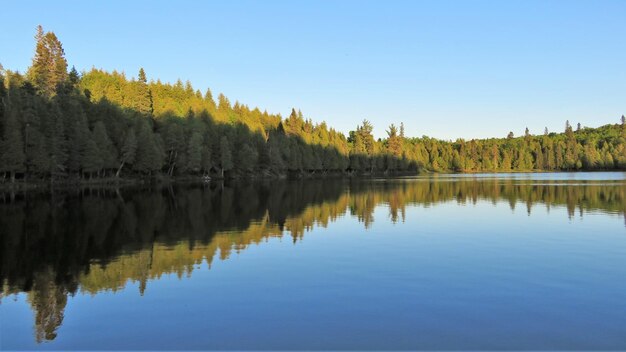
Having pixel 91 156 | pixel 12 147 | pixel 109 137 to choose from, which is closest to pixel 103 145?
pixel 91 156

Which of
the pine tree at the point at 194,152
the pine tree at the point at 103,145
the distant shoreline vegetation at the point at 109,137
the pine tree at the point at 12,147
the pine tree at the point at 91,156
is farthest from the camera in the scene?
the pine tree at the point at 194,152

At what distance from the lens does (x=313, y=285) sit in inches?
740

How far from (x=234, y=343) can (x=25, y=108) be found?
287 ft

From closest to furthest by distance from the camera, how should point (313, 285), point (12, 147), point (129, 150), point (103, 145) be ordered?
point (313, 285) → point (12, 147) → point (103, 145) → point (129, 150)

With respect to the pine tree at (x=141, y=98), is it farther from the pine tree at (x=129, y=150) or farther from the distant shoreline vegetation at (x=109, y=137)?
the pine tree at (x=129, y=150)

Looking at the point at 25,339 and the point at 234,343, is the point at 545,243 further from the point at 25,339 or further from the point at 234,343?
the point at 25,339

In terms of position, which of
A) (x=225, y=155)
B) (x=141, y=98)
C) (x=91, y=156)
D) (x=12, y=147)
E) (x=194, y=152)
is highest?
(x=141, y=98)

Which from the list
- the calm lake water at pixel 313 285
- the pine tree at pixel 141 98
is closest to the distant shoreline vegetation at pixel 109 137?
the pine tree at pixel 141 98

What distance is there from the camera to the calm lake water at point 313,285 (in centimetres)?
1318

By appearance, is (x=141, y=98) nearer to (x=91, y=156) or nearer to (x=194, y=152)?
(x=194, y=152)

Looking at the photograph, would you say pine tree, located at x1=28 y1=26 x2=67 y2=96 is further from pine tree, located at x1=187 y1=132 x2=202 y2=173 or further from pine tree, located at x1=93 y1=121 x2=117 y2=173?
pine tree, located at x1=187 y1=132 x2=202 y2=173

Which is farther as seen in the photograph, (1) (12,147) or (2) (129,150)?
(2) (129,150)

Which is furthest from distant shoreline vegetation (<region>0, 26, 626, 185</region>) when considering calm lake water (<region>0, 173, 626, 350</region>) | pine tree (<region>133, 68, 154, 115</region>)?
calm lake water (<region>0, 173, 626, 350</region>)

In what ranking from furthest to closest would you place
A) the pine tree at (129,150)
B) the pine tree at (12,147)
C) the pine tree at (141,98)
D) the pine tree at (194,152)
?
the pine tree at (141,98) < the pine tree at (194,152) < the pine tree at (129,150) < the pine tree at (12,147)
